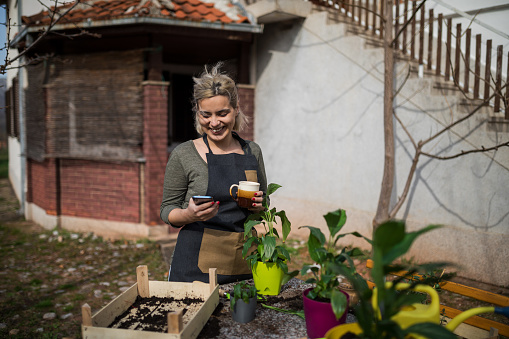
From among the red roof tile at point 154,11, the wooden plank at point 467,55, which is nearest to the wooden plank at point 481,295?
the wooden plank at point 467,55

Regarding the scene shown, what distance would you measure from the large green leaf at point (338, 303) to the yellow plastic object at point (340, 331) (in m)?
0.05

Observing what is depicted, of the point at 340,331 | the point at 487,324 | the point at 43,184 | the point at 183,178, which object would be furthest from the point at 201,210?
the point at 43,184

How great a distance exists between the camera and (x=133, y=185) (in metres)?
6.91

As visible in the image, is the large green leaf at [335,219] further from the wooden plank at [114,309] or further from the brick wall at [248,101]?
the brick wall at [248,101]

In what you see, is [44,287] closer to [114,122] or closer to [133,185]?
[133,185]

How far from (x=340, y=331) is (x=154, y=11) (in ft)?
19.4

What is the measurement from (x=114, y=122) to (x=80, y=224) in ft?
6.75

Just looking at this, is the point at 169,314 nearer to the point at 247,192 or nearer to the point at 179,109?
the point at 247,192

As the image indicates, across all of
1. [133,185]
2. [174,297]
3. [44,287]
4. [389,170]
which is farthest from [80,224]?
[174,297]

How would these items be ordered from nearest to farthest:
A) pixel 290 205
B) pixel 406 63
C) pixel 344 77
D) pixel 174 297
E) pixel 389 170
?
pixel 174 297, pixel 389 170, pixel 406 63, pixel 344 77, pixel 290 205

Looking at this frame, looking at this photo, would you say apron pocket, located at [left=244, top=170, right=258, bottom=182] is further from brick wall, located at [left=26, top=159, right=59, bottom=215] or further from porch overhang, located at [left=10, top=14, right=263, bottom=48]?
brick wall, located at [left=26, top=159, right=59, bottom=215]

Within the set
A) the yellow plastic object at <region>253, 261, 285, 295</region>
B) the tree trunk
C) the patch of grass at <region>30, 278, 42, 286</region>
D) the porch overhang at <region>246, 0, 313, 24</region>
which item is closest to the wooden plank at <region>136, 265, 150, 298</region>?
the yellow plastic object at <region>253, 261, 285, 295</region>

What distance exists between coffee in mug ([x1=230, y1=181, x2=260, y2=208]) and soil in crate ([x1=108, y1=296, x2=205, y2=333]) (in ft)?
1.79

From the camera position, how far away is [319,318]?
146 centimetres
